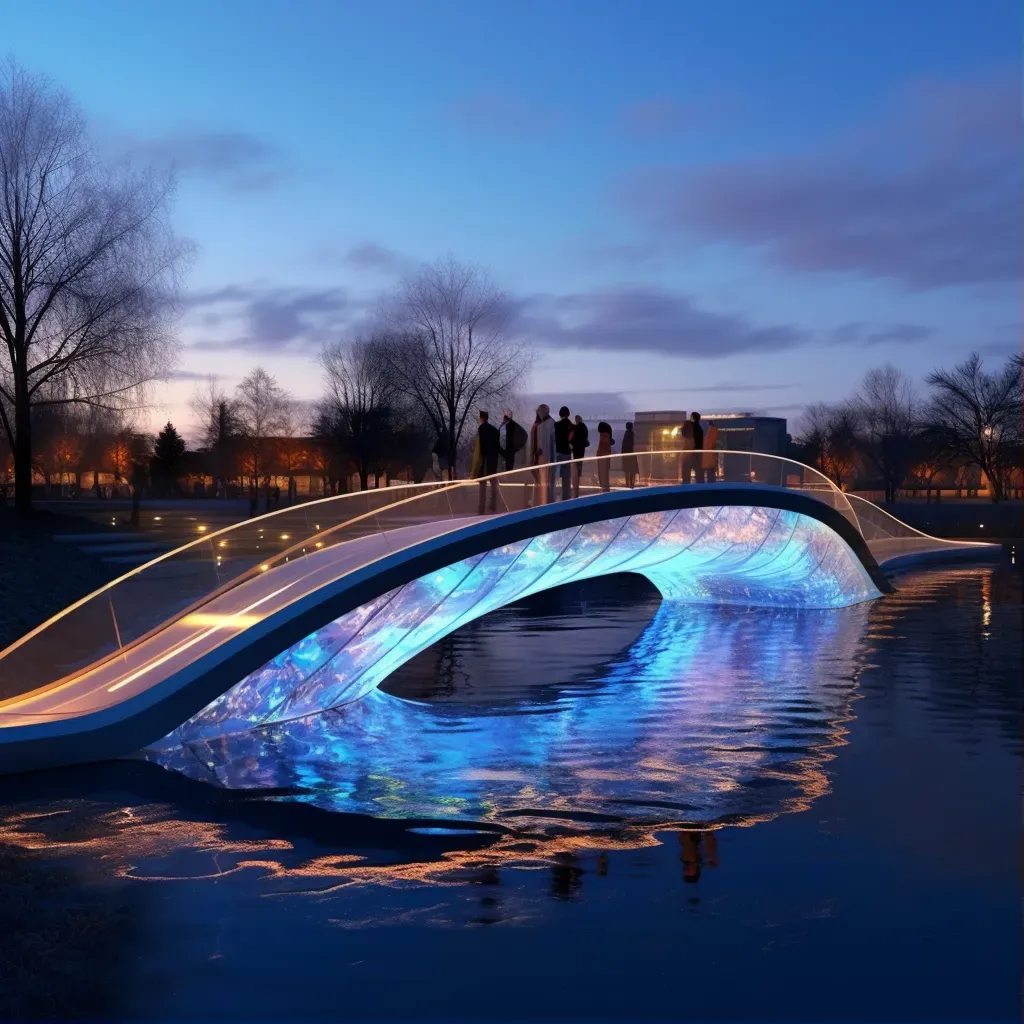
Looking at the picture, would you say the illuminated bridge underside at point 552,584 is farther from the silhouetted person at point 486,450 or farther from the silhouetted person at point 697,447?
the silhouetted person at point 486,450

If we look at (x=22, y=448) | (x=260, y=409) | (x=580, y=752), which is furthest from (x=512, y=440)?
(x=260, y=409)

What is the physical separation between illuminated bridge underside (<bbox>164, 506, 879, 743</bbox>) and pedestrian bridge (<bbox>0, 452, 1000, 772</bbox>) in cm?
4

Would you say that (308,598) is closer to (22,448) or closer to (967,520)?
(22,448)

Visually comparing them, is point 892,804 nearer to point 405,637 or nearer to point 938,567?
point 405,637

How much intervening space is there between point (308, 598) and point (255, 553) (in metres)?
0.97

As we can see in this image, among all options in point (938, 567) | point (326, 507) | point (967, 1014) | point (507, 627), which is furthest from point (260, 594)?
point (938, 567)

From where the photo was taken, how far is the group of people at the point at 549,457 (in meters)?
15.9

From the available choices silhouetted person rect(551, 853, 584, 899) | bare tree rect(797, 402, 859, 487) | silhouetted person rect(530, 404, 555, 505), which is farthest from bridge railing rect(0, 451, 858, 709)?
bare tree rect(797, 402, 859, 487)

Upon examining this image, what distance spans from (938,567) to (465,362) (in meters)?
21.6

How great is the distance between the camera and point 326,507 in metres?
13.6

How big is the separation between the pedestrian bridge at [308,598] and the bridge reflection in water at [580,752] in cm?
52

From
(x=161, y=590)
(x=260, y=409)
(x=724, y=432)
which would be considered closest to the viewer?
(x=161, y=590)

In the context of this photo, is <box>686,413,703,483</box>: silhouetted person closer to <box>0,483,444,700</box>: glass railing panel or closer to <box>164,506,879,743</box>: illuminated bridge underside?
<box>164,506,879,743</box>: illuminated bridge underside

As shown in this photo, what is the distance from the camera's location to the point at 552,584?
62.5ft
